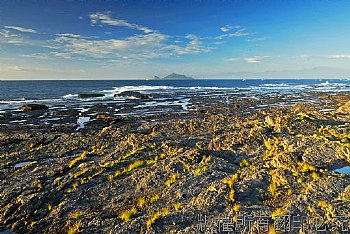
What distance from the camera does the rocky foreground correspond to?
1329 centimetres

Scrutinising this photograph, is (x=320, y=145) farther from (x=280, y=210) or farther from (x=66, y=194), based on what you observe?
(x=66, y=194)

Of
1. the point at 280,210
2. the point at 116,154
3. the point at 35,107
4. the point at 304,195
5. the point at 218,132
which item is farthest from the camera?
the point at 35,107

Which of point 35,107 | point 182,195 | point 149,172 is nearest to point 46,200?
point 149,172

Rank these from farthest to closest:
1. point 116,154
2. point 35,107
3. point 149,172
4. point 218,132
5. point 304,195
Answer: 1. point 35,107
2. point 218,132
3. point 116,154
4. point 149,172
5. point 304,195

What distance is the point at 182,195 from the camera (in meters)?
15.6

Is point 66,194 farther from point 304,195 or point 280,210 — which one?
point 304,195

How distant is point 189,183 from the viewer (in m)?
16.6

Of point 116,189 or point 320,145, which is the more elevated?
point 320,145

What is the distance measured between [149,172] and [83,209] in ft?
15.4

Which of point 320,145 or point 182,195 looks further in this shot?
point 320,145

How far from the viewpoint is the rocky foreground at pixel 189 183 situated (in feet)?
43.6

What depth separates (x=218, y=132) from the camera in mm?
26391

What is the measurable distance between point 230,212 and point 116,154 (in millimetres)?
10818

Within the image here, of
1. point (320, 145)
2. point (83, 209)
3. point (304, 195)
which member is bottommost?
point (83, 209)
